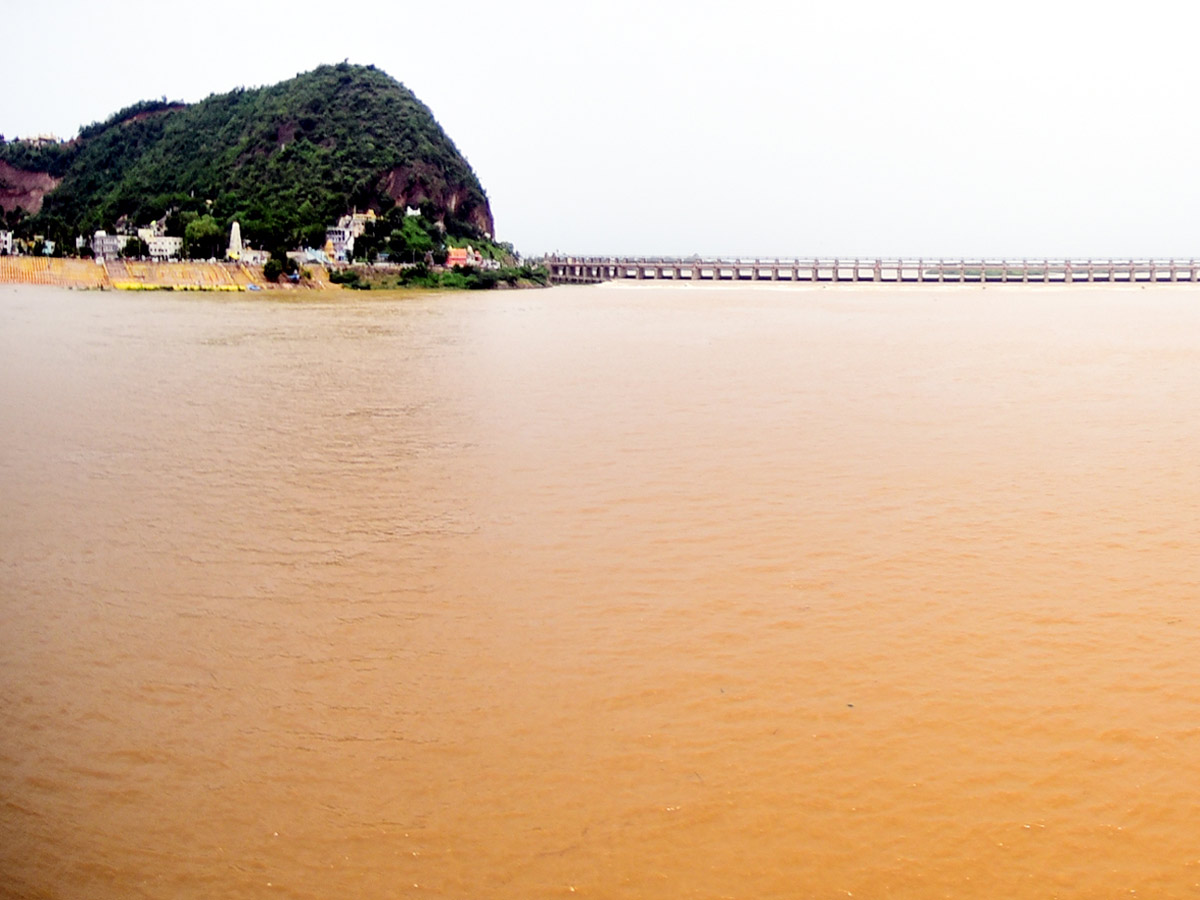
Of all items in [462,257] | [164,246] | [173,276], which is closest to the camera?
[173,276]

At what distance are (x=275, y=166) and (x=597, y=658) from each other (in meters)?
88.4

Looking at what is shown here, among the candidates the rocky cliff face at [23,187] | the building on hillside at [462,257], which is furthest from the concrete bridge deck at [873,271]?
the rocky cliff face at [23,187]

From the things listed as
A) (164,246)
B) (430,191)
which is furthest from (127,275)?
(430,191)

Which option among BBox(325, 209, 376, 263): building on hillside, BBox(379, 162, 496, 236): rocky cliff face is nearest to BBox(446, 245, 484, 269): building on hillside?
BBox(325, 209, 376, 263): building on hillside

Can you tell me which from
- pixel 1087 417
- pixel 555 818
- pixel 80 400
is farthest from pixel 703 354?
pixel 555 818

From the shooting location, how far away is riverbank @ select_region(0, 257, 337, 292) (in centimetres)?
5538

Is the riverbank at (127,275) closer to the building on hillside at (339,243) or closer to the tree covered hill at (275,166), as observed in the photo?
the tree covered hill at (275,166)

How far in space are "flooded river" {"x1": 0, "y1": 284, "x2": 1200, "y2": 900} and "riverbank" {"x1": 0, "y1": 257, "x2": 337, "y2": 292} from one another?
47.5 m

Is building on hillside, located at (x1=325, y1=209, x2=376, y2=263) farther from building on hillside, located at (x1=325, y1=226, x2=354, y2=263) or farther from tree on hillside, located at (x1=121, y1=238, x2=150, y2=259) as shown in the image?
tree on hillside, located at (x1=121, y1=238, x2=150, y2=259)

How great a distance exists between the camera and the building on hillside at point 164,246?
226 ft

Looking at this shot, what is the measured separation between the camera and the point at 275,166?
279 feet

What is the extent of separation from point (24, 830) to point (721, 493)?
→ 5.90m

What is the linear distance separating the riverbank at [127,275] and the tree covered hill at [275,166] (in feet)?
33.7

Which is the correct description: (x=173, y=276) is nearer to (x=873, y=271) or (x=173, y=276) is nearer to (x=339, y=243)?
(x=339, y=243)
